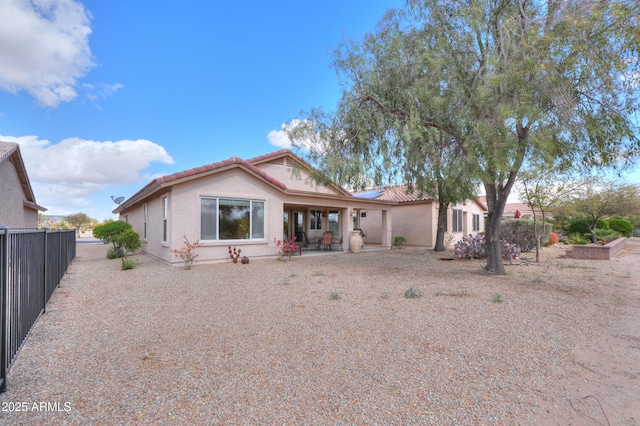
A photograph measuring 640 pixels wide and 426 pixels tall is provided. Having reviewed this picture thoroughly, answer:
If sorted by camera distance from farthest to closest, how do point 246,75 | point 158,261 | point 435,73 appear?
point 246,75
point 158,261
point 435,73

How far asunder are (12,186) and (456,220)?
2486 cm

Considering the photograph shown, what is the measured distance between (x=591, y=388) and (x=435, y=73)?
23.5 ft

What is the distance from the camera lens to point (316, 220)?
1758 cm

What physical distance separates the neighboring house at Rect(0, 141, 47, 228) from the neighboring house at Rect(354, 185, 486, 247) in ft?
53.7

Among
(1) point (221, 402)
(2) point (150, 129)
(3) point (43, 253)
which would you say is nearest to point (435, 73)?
(1) point (221, 402)

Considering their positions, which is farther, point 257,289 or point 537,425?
point 257,289

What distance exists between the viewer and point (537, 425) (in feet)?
7.54

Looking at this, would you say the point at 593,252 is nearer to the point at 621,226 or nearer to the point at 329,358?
the point at 329,358

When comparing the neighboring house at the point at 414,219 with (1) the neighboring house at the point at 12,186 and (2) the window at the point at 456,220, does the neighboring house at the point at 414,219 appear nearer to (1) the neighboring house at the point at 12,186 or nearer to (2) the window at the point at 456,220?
(2) the window at the point at 456,220

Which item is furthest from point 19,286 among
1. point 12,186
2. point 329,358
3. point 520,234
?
point 520,234

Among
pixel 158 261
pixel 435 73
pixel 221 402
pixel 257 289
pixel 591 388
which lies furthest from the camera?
pixel 158 261

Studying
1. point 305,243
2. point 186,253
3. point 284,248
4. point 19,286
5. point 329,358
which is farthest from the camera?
point 305,243

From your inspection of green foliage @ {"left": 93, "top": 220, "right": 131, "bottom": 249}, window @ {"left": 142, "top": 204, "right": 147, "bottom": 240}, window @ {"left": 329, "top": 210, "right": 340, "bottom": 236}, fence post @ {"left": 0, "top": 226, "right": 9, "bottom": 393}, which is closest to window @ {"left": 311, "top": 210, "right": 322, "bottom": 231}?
window @ {"left": 329, "top": 210, "right": 340, "bottom": 236}

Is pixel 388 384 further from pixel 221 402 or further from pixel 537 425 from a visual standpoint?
pixel 221 402
